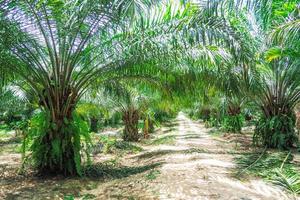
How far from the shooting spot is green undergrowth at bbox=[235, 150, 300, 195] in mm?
6293

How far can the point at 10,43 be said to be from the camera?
6.74 metres

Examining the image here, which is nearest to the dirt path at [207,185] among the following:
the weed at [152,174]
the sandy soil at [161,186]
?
the sandy soil at [161,186]

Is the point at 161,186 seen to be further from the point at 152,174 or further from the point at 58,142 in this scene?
the point at 58,142

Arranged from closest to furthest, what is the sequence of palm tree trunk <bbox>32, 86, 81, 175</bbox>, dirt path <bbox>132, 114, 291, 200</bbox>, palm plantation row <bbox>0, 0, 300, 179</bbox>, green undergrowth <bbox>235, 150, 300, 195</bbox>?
dirt path <bbox>132, 114, 291, 200</bbox> < green undergrowth <bbox>235, 150, 300, 195</bbox> < palm plantation row <bbox>0, 0, 300, 179</bbox> < palm tree trunk <bbox>32, 86, 81, 175</bbox>

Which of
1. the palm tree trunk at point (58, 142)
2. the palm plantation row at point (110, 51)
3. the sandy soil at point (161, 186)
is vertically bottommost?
the sandy soil at point (161, 186)

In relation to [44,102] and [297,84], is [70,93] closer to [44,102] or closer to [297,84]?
[44,102]

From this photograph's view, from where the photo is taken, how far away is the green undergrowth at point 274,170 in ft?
20.6

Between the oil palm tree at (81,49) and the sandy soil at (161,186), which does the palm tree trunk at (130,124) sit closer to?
the oil palm tree at (81,49)

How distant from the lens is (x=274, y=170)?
720 centimetres

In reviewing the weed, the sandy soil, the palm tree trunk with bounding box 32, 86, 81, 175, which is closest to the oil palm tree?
the palm tree trunk with bounding box 32, 86, 81, 175

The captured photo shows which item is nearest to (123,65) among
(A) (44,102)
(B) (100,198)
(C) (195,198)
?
(A) (44,102)

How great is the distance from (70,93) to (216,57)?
3.28m

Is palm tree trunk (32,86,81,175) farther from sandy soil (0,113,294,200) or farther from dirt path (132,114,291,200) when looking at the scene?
dirt path (132,114,291,200)

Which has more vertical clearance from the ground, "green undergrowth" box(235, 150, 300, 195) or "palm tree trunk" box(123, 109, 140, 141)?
"palm tree trunk" box(123, 109, 140, 141)
